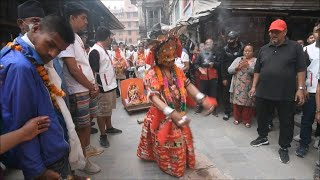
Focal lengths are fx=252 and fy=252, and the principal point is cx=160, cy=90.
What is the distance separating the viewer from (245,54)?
203 inches

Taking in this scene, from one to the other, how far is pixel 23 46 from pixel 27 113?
1.54 feet

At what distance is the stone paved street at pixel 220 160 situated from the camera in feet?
11.3

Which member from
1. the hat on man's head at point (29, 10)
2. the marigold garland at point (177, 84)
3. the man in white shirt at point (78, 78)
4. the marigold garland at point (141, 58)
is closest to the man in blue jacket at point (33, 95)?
the hat on man's head at point (29, 10)

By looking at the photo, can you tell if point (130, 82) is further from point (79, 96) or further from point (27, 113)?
point (27, 113)

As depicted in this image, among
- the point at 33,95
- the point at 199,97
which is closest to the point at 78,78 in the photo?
the point at 33,95

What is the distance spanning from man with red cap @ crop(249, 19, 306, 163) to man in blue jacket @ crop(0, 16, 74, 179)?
3091 mm

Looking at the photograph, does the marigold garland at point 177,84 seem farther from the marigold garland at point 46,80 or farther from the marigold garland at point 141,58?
the marigold garland at point 141,58

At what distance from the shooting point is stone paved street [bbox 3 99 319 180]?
11.3ft

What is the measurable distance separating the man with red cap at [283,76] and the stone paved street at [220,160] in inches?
11.6

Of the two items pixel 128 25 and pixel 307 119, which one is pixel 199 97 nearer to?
pixel 307 119

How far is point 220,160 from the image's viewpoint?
3852 millimetres

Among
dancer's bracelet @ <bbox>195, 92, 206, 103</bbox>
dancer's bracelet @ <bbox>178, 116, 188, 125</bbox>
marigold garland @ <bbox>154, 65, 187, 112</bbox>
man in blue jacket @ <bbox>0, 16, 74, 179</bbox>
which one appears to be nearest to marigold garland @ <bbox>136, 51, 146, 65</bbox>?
marigold garland @ <bbox>154, 65, 187, 112</bbox>

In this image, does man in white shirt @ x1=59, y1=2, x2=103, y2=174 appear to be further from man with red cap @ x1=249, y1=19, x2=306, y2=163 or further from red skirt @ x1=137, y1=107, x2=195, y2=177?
man with red cap @ x1=249, y1=19, x2=306, y2=163

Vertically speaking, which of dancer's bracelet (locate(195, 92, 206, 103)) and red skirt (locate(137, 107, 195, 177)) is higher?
dancer's bracelet (locate(195, 92, 206, 103))
